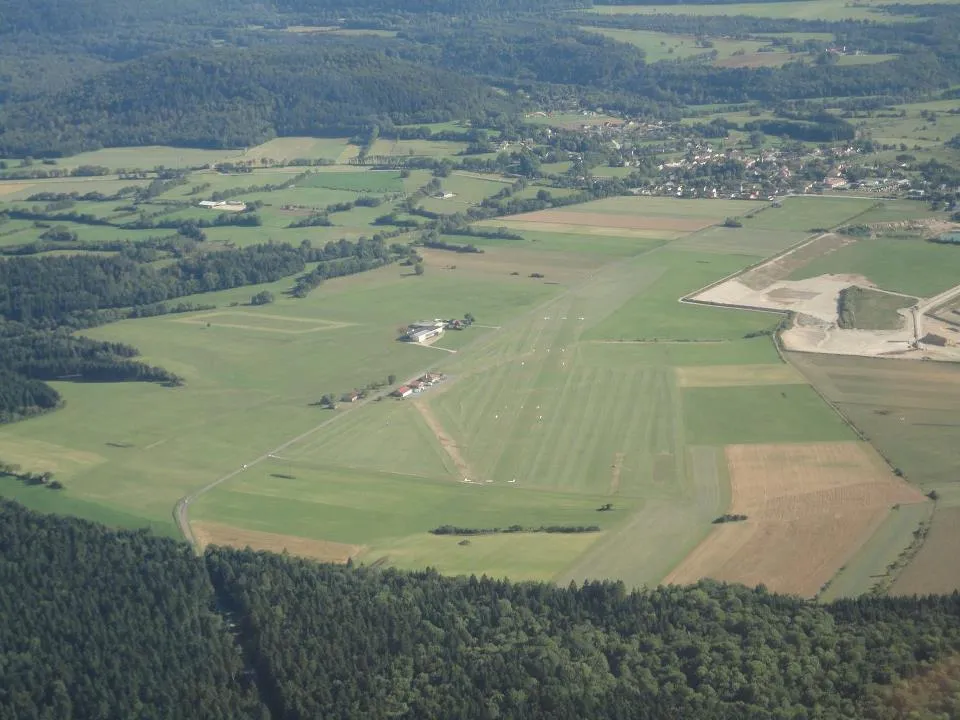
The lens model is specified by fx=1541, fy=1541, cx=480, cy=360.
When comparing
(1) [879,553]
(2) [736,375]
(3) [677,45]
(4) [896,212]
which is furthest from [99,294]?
(3) [677,45]

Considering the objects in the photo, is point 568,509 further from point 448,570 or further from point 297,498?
point 297,498

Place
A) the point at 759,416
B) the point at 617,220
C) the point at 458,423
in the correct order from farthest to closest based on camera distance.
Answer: the point at 617,220
the point at 458,423
the point at 759,416

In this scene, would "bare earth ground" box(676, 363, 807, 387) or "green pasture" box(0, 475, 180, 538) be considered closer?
"green pasture" box(0, 475, 180, 538)

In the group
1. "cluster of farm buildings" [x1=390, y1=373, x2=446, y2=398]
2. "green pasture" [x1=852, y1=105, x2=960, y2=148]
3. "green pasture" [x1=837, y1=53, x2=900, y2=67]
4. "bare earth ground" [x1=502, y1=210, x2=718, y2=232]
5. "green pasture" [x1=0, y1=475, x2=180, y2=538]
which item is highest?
"green pasture" [x1=837, y1=53, x2=900, y2=67]

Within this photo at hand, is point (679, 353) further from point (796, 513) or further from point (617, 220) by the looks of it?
point (617, 220)

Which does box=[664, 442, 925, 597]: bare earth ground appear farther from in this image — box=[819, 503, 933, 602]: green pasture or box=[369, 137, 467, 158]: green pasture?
box=[369, 137, 467, 158]: green pasture

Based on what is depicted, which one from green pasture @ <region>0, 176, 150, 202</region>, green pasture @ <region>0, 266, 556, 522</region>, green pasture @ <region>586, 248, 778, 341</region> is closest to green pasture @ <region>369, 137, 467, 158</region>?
green pasture @ <region>0, 176, 150, 202</region>
